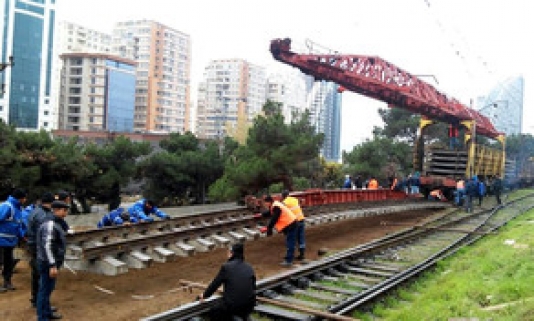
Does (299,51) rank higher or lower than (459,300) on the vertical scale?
higher

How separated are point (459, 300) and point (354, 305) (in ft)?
5.19

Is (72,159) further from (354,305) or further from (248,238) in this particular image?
(354,305)

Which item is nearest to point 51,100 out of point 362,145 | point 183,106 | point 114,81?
point 114,81

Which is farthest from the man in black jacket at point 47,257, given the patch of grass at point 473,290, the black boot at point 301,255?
the black boot at point 301,255

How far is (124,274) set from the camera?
8.01 meters

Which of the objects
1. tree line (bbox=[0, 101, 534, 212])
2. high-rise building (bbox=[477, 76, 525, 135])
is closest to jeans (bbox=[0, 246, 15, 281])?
tree line (bbox=[0, 101, 534, 212])

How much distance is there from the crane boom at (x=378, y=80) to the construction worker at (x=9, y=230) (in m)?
11.2

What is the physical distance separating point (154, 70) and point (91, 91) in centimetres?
1715

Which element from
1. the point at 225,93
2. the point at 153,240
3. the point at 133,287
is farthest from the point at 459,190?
the point at 225,93

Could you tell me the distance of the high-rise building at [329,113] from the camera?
108000 mm

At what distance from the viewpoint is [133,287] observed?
7.32 metres

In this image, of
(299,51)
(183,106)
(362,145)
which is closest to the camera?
(299,51)

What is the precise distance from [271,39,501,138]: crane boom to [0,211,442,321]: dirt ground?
26.2 ft

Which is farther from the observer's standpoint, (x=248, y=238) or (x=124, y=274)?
(x=248, y=238)
